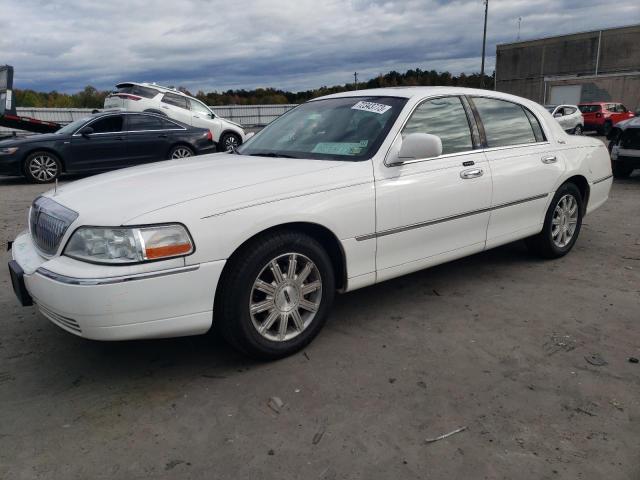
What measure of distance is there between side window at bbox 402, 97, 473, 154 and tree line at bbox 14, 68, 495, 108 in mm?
28359

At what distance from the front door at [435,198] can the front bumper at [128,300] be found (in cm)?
121

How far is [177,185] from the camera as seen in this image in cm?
302

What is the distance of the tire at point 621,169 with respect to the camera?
9.81 metres

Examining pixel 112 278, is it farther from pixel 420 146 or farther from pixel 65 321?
pixel 420 146

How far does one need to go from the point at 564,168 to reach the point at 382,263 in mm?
2281

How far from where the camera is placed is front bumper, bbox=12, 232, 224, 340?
255 cm

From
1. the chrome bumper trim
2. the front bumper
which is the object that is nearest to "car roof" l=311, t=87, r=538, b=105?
the front bumper

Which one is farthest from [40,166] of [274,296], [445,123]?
[274,296]

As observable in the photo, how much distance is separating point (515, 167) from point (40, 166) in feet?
30.9

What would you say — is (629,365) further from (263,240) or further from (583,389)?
(263,240)

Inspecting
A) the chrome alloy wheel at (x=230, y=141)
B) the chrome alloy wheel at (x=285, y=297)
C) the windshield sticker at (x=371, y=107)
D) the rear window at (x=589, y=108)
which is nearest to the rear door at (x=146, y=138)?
the chrome alloy wheel at (x=230, y=141)

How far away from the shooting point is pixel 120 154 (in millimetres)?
10922

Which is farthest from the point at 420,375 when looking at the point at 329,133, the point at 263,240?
the point at 329,133

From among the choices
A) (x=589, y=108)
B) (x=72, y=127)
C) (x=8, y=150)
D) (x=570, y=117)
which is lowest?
(x=8, y=150)
